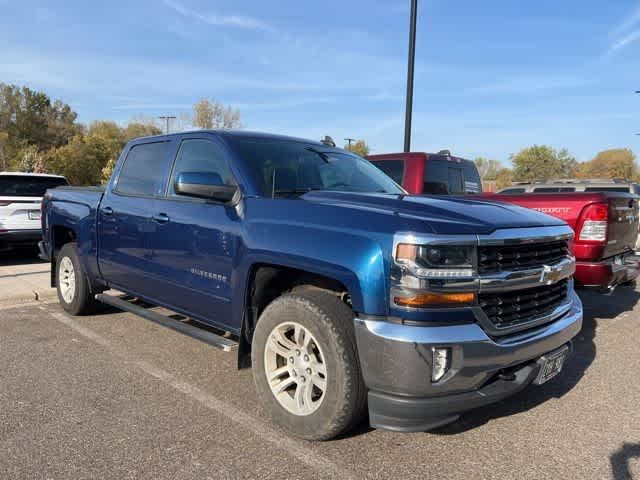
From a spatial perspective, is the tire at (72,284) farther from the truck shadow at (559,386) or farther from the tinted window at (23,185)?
the tinted window at (23,185)

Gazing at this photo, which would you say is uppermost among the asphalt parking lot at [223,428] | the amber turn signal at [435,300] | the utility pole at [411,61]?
the utility pole at [411,61]

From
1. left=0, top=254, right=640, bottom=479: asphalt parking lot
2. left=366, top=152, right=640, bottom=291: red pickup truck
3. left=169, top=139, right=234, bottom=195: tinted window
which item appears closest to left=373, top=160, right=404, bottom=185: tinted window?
left=366, top=152, right=640, bottom=291: red pickup truck

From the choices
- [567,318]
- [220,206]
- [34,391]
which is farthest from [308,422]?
[34,391]

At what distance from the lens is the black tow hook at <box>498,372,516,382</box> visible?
108 inches

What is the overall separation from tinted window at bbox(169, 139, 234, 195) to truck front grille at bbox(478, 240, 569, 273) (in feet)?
5.88

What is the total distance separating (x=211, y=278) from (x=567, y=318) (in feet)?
7.69

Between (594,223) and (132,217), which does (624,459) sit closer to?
(594,223)

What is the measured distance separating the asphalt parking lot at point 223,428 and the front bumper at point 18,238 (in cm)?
519

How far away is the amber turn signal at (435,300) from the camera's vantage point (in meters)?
2.51

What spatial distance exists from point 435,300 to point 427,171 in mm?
5025

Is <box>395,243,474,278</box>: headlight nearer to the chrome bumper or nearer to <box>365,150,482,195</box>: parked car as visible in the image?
the chrome bumper

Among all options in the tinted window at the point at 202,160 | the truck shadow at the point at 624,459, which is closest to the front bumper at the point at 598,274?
the truck shadow at the point at 624,459

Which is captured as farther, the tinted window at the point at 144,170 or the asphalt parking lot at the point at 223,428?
the tinted window at the point at 144,170

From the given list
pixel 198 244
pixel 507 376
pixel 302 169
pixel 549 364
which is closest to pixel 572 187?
pixel 302 169
